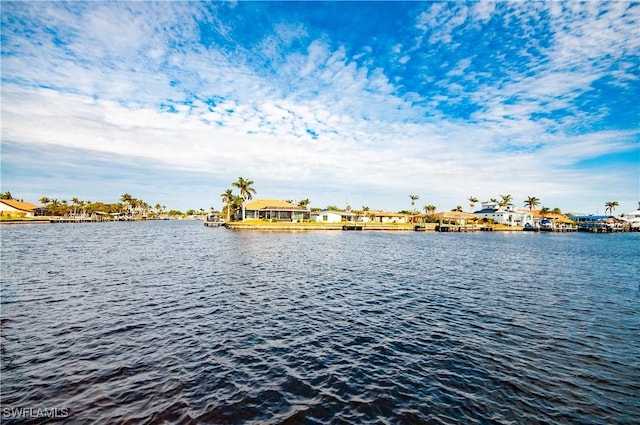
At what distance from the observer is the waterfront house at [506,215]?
440 feet

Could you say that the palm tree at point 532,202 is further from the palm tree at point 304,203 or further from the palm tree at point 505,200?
the palm tree at point 304,203

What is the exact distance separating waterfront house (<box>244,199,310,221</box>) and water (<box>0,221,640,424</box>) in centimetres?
6877

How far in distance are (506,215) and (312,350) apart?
497 ft

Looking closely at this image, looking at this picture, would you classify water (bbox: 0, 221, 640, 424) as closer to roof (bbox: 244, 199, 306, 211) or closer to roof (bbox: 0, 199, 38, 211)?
roof (bbox: 244, 199, 306, 211)

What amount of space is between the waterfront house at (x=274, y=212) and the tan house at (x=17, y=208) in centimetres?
9566

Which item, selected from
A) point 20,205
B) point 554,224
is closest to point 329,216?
point 554,224

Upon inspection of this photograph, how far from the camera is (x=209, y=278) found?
81.1 feet

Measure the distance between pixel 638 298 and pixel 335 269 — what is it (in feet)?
77.0

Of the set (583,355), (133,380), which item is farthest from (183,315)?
(583,355)

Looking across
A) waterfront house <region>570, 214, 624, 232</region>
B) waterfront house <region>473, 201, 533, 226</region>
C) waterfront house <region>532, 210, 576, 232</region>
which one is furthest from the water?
waterfront house <region>570, 214, 624, 232</region>

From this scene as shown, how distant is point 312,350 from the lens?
40.0 feet

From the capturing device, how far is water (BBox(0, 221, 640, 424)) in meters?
8.55

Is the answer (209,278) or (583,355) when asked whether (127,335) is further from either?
(583,355)

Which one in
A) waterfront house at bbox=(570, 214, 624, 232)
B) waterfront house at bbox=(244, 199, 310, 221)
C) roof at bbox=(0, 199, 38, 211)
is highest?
roof at bbox=(0, 199, 38, 211)
